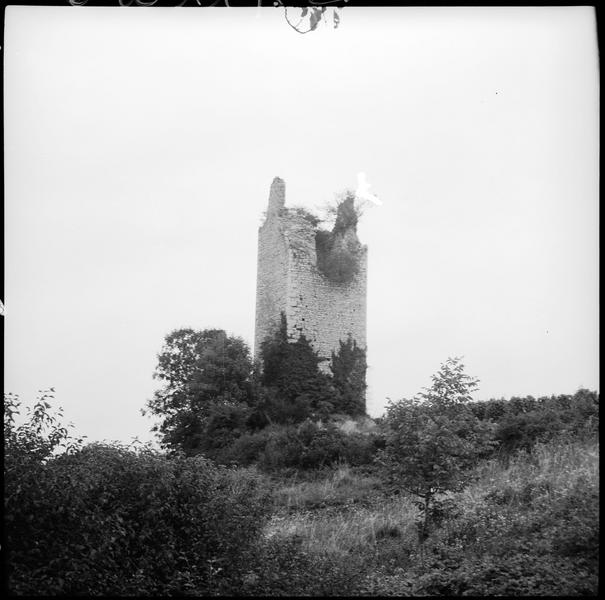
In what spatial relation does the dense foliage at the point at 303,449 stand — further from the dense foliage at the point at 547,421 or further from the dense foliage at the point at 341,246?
the dense foliage at the point at 341,246

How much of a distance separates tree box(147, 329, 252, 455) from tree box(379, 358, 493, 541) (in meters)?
10.2

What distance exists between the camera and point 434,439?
10648 millimetres

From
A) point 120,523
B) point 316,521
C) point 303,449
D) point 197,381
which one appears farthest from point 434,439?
point 197,381

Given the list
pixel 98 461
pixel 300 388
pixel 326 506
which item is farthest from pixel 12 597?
pixel 300 388

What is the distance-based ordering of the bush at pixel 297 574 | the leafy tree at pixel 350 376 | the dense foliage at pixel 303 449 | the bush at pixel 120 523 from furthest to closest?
1. the leafy tree at pixel 350 376
2. the dense foliage at pixel 303 449
3. the bush at pixel 297 574
4. the bush at pixel 120 523

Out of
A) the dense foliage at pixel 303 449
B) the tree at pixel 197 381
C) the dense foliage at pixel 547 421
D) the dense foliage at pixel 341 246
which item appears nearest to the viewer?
the dense foliage at pixel 547 421

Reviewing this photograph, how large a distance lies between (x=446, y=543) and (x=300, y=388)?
1320 centimetres

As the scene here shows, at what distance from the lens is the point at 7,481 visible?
697cm

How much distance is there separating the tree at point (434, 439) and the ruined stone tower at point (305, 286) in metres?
12.5

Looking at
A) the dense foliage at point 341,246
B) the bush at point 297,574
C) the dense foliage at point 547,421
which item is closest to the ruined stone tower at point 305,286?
the dense foliage at point 341,246

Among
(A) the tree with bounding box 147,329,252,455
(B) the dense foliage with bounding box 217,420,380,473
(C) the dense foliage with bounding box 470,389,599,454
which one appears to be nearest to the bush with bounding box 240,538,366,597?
(C) the dense foliage with bounding box 470,389,599,454

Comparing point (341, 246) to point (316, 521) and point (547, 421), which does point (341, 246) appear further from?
point (316, 521)

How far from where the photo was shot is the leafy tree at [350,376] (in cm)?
2341

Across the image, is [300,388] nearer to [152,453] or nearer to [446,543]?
[446,543]
